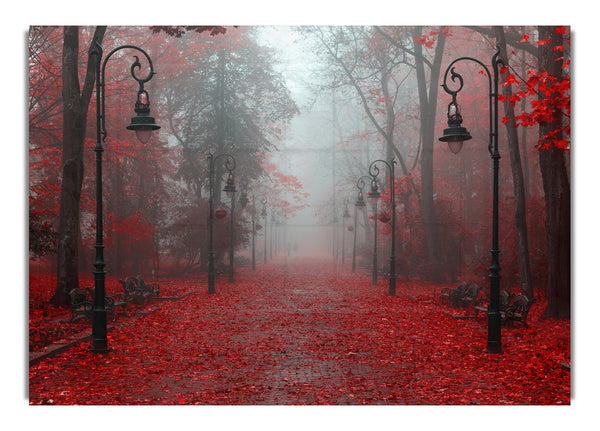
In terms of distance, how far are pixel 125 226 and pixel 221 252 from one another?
4.85m

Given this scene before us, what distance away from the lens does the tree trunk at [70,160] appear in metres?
13.2

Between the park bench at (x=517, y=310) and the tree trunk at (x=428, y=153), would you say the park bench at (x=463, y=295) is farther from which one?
the tree trunk at (x=428, y=153)

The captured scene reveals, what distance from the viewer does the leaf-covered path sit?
21.7ft

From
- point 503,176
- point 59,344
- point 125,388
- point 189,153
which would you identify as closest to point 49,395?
point 125,388

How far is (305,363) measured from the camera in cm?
834

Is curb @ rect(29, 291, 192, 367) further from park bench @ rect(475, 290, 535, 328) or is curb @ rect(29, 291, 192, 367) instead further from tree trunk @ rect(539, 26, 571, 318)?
tree trunk @ rect(539, 26, 571, 318)

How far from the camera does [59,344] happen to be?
880cm

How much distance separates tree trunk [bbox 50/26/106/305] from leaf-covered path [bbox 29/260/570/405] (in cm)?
192

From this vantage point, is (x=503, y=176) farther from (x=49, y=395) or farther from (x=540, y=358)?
(x=49, y=395)

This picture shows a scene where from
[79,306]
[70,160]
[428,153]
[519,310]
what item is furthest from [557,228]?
[428,153]

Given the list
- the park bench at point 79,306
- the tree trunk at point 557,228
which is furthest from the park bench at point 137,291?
the tree trunk at point 557,228

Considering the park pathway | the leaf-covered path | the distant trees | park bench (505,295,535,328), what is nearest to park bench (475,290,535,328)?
park bench (505,295,535,328)

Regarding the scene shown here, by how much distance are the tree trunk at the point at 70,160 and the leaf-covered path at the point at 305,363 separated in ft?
6.29

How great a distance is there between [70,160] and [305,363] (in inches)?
311
